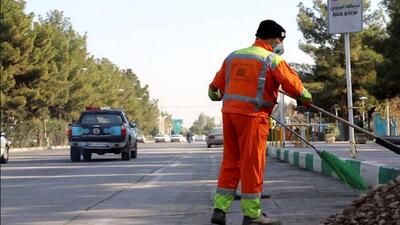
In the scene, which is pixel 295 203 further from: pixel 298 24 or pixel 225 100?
pixel 298 24

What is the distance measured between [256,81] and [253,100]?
182mm

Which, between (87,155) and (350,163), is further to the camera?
(87,155)

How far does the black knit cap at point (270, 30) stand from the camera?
20.2 feet

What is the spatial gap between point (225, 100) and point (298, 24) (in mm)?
49718

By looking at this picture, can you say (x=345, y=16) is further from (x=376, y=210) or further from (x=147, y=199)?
(x=376, y=210)

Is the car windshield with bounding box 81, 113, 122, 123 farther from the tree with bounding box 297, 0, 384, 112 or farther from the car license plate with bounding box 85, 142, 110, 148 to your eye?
the tree with bounding box 297, 0, 384, 112

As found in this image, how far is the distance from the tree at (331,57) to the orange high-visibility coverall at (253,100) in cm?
4537

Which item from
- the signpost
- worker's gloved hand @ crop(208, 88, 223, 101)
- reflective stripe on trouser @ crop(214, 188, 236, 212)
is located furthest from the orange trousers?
the signpost

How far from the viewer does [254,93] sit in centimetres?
595

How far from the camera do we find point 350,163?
1051 cm

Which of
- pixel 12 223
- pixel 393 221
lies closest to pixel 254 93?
pixel 393 221

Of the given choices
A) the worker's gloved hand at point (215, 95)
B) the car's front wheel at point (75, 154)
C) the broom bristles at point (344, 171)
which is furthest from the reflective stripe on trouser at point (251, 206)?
the car's front wheel at point (75, 154)

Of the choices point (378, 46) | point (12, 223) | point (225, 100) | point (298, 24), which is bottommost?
point (12, 223)

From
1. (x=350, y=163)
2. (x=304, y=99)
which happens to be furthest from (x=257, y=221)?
(x=350, y=163)
